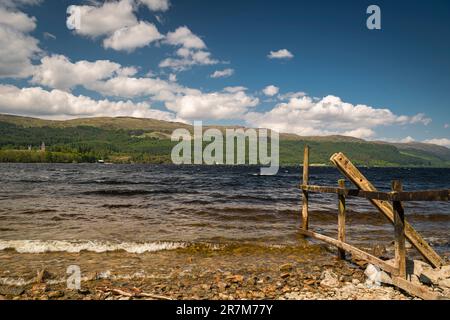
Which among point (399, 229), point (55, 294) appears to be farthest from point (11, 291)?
point (399, 229)

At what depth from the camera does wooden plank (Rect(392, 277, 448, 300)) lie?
274 inches

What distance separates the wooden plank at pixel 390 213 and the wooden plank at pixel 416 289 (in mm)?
1352

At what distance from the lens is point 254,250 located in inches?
528

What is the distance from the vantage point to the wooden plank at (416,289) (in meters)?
6.95

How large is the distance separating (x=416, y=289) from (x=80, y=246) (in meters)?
12.1

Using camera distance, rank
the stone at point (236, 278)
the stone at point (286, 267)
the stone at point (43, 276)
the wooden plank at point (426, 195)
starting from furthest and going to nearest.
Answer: the stone at point (286, 267) → the stone at point (236, 278) → the stone at point (43, 276) → the wooden plank at point (426, 195)

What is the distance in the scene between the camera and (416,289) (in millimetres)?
7328

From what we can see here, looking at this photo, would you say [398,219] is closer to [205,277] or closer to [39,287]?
[205,277]

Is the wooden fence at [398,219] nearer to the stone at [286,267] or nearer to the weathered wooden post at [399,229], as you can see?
the weathered wooden post at [399,229]

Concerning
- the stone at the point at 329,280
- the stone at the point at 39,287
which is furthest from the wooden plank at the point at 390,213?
the stone at the point at 39,287

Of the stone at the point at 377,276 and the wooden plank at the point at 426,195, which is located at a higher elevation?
the wooden plank at the point at 426,195

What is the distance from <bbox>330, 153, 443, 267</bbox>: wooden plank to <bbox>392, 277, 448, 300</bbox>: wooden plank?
53.2 inches
